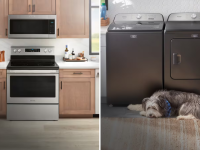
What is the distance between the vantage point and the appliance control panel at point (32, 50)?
3.71m

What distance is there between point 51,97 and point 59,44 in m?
0.75

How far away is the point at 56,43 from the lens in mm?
3766

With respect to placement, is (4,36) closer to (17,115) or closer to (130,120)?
(17,115)

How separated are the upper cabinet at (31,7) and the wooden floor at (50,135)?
49.4 inches

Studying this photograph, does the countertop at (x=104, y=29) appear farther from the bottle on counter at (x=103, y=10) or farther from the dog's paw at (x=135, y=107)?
the dog's paw at (x=135, y=107)

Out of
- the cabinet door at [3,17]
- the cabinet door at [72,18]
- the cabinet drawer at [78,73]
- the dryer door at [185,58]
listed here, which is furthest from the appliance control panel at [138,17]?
the cabinet door at [3,17]

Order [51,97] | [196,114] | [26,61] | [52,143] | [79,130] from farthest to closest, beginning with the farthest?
[26,61] < [51,97] < [79,130] < [52,143] < [196,114]

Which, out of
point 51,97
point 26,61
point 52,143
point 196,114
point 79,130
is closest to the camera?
point 196,114

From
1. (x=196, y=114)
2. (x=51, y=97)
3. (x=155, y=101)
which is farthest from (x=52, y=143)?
(x=196, y=114)

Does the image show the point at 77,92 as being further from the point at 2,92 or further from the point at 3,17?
the point at 3,17

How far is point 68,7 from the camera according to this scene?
3.49 meters

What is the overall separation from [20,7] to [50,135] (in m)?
1.51

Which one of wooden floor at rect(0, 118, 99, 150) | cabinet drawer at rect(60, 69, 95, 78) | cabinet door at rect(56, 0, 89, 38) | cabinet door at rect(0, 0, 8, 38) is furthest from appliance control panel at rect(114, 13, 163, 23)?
cabinet door at rect(0, 0, 8, 38)

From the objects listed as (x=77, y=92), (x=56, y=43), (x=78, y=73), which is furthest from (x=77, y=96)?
(x=56, y=43)
